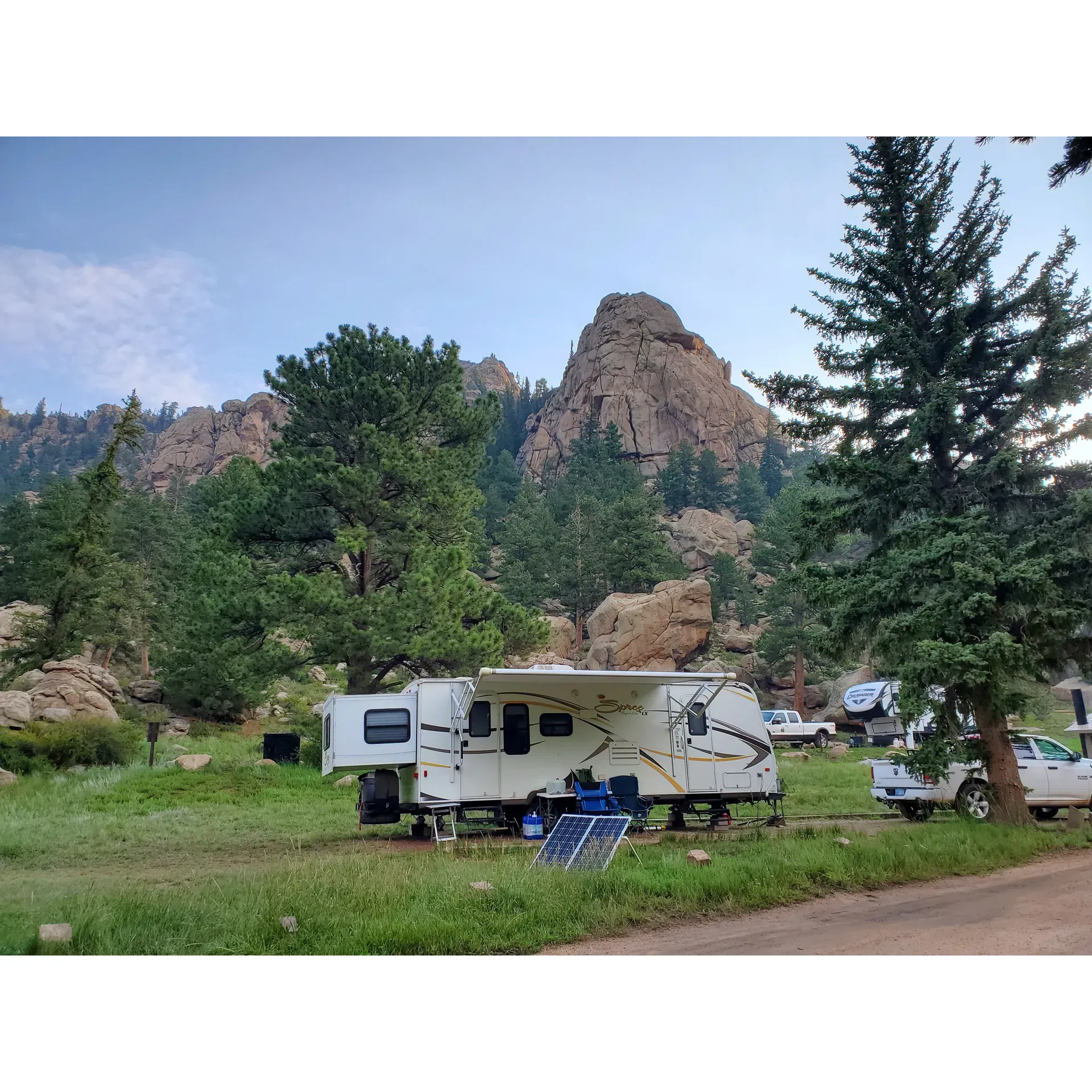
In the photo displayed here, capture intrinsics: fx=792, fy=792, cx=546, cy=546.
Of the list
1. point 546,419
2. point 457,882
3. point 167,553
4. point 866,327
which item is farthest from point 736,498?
point 457,882

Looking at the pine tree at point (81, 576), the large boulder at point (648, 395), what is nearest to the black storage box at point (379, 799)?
the pine tree at point (81, 576)

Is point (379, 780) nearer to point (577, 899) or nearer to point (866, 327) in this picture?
point (577, 899)

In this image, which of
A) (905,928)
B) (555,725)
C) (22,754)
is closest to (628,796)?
(555,725)

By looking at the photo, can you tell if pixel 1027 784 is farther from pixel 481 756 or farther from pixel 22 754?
pixel 22 754

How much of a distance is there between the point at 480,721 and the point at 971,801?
8.74m

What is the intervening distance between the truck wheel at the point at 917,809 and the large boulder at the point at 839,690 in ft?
86.9

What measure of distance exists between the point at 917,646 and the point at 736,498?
217ft

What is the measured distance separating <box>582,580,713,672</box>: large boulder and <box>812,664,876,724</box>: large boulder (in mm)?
7444

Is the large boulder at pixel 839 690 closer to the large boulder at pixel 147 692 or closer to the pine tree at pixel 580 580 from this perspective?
the pine tree at pixel 580 580

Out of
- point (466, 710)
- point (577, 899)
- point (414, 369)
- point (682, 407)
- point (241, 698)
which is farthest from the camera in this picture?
point (682, 407)

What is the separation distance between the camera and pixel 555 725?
46.2ft

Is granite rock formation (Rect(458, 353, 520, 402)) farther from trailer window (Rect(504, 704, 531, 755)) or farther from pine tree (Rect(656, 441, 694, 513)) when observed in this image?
trailer window (Rect(504, 704, 531, 755))

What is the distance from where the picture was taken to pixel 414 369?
24000 mm

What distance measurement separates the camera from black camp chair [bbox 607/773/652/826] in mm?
13477
